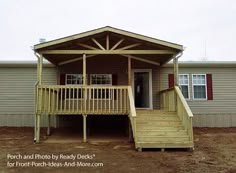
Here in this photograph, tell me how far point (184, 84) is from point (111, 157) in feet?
22.9

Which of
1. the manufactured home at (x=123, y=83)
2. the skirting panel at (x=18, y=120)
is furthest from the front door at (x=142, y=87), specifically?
the skirting panel at (x=18, y=120)

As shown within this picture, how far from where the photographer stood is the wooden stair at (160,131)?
27.2 ft

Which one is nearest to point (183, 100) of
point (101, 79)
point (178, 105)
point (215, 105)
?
point (178, 105)

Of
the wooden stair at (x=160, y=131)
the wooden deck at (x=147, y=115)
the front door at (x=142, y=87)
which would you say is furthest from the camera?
the front door at (x=142, y=87)

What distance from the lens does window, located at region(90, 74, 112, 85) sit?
12883 millimetres

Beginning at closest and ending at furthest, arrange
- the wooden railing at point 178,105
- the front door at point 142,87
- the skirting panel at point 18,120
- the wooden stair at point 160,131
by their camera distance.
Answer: the wooden stair at point 160,131 < the wooden railing at point 178,105 < the skirting panel at point 18,120 < the front door at point 142,87

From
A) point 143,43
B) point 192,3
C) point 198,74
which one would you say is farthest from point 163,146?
point 192,3

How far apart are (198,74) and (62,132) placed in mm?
7006

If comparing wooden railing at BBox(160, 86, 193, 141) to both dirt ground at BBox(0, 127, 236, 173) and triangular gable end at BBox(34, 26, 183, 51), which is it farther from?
triangular gable end at BBox(34, 26, 183, 51)

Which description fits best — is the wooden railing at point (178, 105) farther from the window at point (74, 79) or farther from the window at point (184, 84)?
the window at point (74, 79)

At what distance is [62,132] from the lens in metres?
11.6

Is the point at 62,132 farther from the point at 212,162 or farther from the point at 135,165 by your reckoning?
the point at 212,162

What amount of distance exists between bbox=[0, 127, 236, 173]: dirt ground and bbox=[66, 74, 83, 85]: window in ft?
11.3

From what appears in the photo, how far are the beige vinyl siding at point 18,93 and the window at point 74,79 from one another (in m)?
0.65
